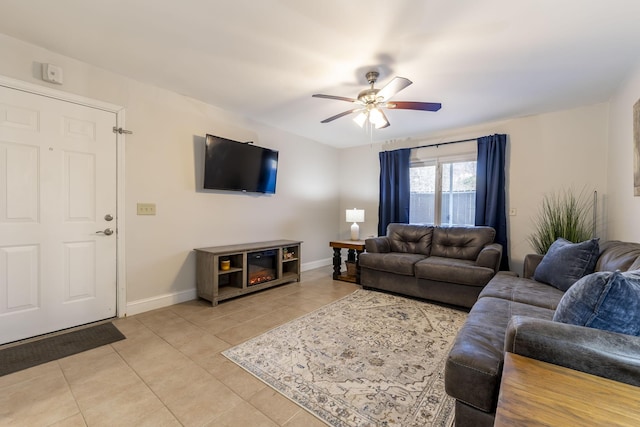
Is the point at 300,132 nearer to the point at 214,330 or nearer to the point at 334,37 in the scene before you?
the point at 334,37

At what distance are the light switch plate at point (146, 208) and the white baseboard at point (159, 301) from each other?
931 millimetres

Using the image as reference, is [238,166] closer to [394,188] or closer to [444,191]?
[394,188]

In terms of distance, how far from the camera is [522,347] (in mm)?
993

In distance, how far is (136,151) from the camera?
2.77m

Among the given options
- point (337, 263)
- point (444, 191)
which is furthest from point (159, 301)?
point (444, 191)

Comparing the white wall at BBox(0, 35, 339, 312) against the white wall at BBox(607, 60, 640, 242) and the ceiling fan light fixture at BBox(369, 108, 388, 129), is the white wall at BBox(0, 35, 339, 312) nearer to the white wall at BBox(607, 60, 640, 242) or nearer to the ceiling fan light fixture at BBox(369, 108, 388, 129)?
the ceiling fan light fixture at BBox(369, 108, 388, 129)

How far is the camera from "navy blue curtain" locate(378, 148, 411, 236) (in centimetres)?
461

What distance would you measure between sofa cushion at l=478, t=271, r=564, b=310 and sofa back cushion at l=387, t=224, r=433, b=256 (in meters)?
1.35

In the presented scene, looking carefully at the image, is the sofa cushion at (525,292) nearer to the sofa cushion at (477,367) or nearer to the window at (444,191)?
the sofa cushion at (477,367)

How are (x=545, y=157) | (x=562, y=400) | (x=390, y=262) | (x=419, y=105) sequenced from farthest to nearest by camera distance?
(x=545, y=157)
(x=390, y=262)
(x=419, y=105)
(x=562, y=400)

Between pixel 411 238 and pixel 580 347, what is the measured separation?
10.5ft

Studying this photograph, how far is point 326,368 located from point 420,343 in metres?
0.86

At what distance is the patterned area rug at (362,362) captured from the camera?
1479 mm

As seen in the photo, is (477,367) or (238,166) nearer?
(477,367)
